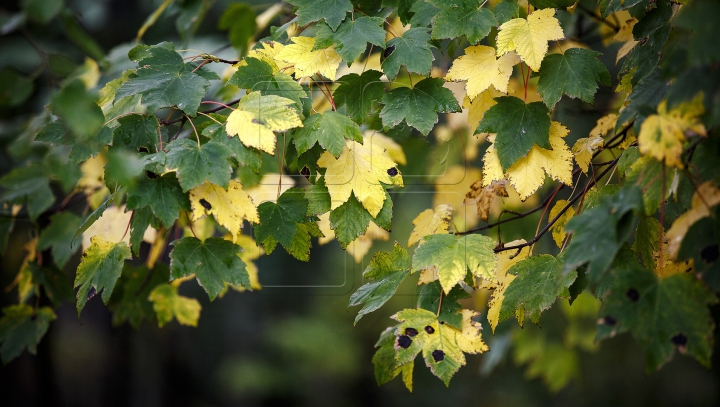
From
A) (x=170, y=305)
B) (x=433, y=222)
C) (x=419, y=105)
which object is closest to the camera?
(x=419, y=105)

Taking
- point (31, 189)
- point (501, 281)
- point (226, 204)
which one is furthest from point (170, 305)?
point (501, 281)

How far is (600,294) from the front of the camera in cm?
91

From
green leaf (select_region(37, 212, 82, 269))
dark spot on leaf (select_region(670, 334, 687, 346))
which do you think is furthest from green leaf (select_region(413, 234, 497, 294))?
green leaf (select_region(37, 212, 82, 269))

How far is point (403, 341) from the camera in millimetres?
909

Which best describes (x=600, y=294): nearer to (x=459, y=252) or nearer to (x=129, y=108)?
(x=459, y=252)

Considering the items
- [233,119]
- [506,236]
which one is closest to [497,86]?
[233,119]

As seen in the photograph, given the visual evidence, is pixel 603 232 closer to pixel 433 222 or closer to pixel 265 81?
pixel 433 222

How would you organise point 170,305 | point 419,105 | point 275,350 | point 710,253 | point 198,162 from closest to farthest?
1. point 710,253
2. point 198,162
3. point 419,105
4. point 170,305
5. point 275,350

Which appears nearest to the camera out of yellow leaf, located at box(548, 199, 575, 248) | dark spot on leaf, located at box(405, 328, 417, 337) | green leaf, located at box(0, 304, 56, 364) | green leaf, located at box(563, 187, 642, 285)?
green leaf, located at box(563, 187, 642, 285)

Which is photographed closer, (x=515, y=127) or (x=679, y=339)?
(x=679, y=339)

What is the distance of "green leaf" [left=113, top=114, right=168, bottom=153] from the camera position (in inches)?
35.7

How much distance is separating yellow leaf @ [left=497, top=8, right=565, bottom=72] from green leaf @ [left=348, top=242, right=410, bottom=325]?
1.18ft

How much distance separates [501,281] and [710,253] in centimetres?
34

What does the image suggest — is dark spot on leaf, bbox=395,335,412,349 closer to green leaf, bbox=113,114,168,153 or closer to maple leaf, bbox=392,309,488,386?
maple leaf, bbox=392,309,488,386
